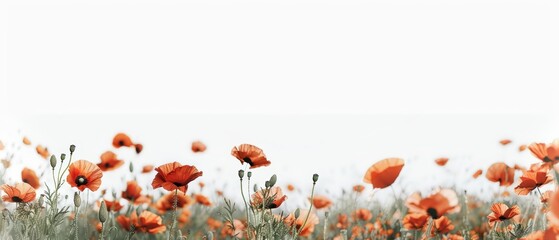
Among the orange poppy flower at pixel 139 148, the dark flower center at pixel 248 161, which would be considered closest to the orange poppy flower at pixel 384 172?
the dark flower center at pixel 248 161

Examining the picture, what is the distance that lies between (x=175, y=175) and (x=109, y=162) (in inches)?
66.0

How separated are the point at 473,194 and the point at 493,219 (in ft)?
22.9

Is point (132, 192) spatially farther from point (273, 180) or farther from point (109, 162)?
point (273, 180)

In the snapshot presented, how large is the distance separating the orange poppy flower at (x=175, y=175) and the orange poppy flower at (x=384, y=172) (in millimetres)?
687

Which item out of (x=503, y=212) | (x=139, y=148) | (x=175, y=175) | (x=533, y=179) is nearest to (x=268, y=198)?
(x=175, y=175)

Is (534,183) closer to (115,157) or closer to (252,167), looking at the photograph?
(252,167)

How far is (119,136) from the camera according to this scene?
4602mm

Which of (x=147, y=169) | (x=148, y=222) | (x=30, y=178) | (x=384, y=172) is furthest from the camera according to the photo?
(x=147, y=169)

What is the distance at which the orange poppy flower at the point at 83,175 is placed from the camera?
276cm

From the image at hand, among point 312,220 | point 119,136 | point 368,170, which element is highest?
point 119,136

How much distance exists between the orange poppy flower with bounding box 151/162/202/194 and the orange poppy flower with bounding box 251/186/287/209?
0.87 ft

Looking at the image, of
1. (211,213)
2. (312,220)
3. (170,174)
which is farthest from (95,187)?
(211,213)

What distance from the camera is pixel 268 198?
8.18ft

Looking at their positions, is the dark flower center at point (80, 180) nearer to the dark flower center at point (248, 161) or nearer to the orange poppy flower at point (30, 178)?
the dark flower center at point (248, 161)
